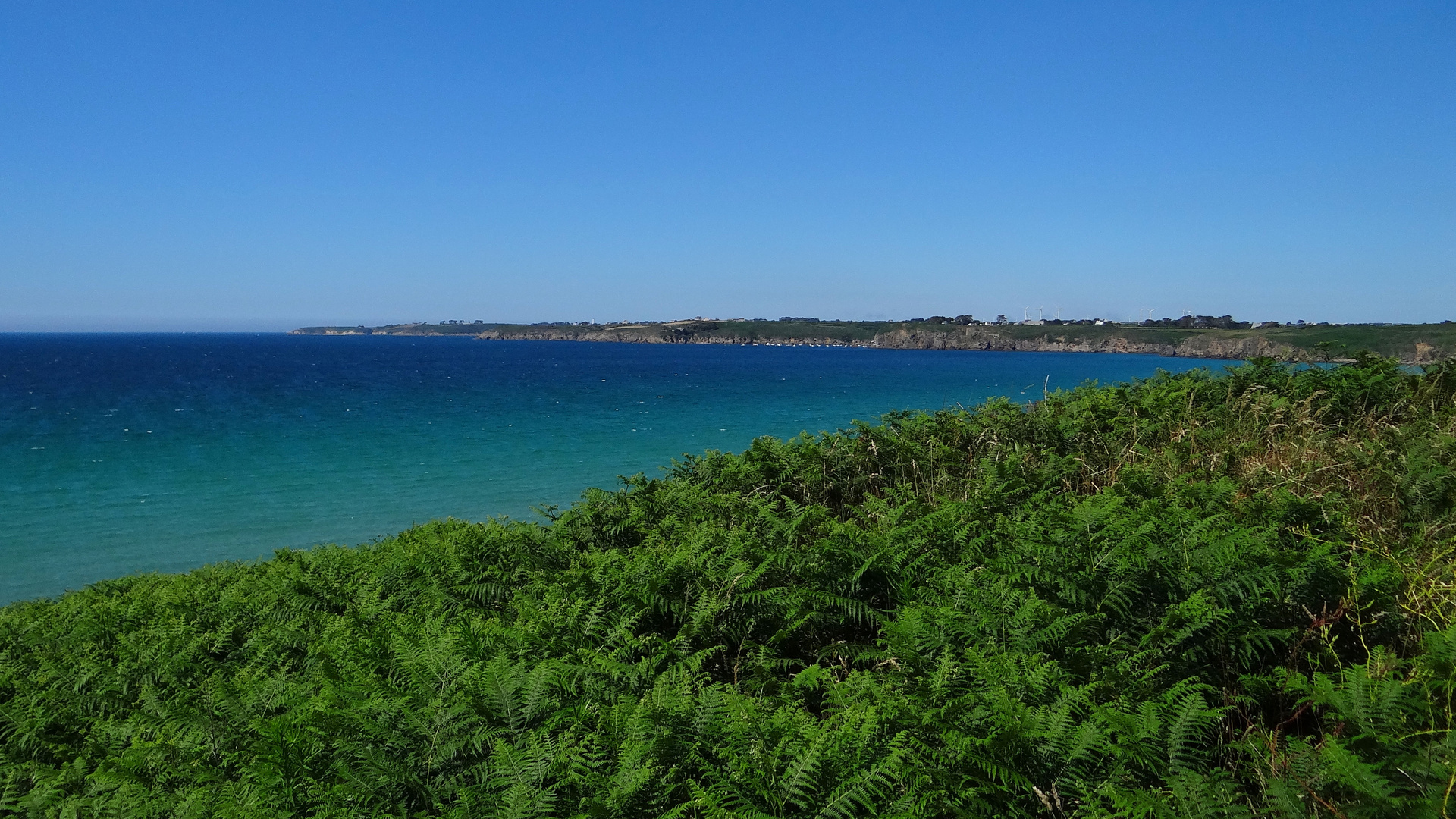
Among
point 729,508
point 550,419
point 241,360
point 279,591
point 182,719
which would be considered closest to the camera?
point 182,719

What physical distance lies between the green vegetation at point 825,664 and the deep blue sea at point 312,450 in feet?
18.9

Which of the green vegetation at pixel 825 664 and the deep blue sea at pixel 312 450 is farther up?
the green vegetation at pixel 825 664

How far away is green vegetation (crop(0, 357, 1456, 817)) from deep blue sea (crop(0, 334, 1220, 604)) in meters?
5.77

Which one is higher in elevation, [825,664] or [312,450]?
[825,664]

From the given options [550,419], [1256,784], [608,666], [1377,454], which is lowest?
[550,419]

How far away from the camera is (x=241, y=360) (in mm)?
107562

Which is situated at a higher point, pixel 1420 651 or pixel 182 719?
pixel 1420 651

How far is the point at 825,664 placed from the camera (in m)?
4.33

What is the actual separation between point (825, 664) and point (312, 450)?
2865 centimetres

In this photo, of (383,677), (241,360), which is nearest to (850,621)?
(383,677)

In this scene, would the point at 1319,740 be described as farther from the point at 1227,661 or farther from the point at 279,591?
the point at 279,591

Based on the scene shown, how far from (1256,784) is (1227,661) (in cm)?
84

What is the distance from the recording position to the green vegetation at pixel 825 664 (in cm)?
265

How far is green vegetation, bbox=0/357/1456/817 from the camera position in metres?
2.65
